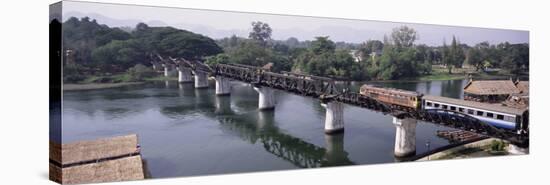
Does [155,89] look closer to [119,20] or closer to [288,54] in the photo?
[119,20]

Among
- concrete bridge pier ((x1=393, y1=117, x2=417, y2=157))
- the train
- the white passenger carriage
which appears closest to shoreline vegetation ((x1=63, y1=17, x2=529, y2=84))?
the train

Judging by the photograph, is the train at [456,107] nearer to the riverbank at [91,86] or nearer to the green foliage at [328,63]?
the green foliage at [328,63]

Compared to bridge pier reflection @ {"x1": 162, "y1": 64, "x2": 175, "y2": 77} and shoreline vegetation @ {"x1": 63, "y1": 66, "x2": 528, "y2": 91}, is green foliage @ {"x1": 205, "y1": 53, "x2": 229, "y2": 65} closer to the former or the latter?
bridge pier reflection @ {"x1": 162, "y1": 64, "x2": 175, "y2": 77}

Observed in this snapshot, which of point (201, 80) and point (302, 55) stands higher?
point (302, 55)

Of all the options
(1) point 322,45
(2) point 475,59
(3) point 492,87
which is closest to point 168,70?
(1) point 322,45

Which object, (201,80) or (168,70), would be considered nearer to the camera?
(168,70)

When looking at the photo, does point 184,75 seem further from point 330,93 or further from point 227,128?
point 330,93
